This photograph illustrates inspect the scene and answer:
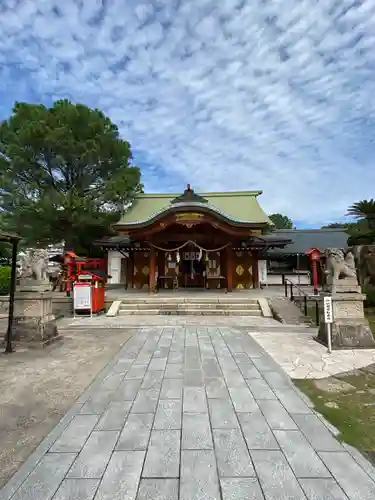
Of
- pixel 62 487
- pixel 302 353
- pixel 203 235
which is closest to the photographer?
pixel 62 487

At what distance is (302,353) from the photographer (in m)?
5.68

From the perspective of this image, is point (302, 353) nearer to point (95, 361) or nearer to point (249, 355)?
point (249, 355)

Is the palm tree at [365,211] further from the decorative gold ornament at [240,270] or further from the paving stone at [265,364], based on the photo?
the paving stone at [265,364]

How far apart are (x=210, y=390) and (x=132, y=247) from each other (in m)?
12.8

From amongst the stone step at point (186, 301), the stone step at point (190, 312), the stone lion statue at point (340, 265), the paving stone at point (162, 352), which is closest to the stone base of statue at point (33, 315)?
the paving stone at point (162, 352)

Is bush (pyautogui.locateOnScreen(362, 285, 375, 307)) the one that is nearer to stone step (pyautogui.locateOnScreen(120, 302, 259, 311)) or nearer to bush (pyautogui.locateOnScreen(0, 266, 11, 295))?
stone step (pyautogui.locateOnScreen(120, 302, 259, 311))

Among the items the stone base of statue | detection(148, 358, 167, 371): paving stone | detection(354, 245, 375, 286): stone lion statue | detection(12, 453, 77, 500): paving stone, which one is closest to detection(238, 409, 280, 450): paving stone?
detection(12, 453, 77, 500): paving stone

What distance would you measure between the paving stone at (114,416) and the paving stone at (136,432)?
7cm

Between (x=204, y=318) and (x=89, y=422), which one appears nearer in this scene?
(x=89, y=422)

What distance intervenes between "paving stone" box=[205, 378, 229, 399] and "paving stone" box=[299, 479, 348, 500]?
1.59 m

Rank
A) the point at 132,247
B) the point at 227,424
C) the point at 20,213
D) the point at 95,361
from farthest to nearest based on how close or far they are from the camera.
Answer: the point at 20,213
the point at 132,247
the point at 95,361
the point at 227,424

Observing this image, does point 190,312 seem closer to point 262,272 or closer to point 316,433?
point 316,433

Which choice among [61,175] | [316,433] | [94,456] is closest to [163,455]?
[94,456]

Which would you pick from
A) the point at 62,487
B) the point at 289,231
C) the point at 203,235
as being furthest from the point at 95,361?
the point at 289,231
